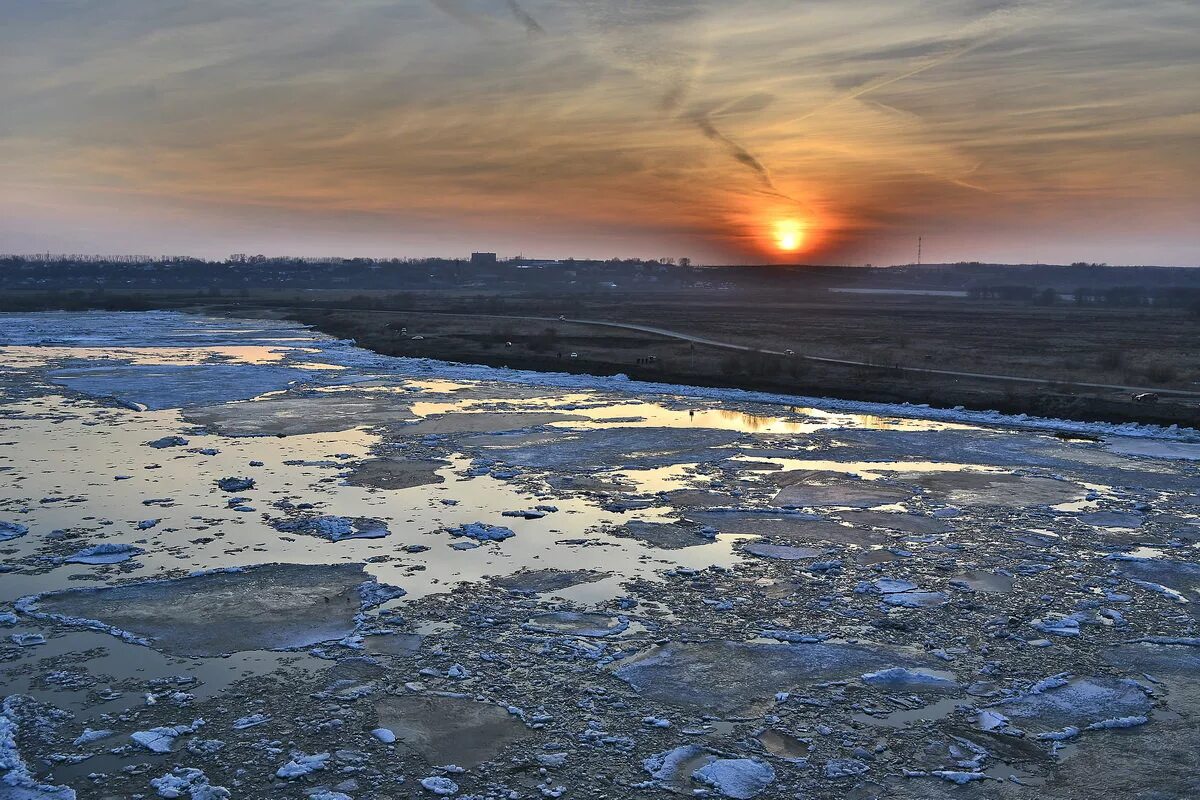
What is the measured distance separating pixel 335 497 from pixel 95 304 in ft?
334

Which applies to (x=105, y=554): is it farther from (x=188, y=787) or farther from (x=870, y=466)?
(x=870, y=466)

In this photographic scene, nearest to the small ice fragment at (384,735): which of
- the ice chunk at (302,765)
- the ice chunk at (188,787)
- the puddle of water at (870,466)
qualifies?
the ice chunk at (302,765)

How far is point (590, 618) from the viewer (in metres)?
10.9

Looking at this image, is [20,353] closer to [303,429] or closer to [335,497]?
[303,429]

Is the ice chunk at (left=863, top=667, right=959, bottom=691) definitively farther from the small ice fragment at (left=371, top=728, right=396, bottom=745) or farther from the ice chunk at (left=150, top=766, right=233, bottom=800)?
the ice chunk at (left=150, top=766, right=233, bottom=800)

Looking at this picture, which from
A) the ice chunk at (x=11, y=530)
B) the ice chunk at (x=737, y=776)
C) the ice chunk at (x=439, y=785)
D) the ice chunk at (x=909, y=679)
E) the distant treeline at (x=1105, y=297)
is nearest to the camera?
the ice chunk at (x=439, y=785)

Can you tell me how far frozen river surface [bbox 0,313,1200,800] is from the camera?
7.69 metres

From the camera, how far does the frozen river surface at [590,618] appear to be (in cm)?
769

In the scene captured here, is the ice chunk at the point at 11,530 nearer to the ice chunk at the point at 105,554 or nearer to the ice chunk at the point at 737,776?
the ice chunk at the point at 105,554

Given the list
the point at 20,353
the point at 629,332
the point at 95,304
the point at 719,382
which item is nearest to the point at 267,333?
the point at 20,353

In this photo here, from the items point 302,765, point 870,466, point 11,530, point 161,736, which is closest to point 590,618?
point 302,765

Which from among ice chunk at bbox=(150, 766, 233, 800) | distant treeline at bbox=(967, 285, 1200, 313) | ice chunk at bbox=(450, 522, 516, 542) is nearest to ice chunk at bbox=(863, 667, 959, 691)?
ice chunk at bbox=(150, 766, 233, 800)

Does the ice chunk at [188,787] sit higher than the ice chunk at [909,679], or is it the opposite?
the ice chunk at [909,679]

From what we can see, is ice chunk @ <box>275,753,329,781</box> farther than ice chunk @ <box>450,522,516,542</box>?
No
